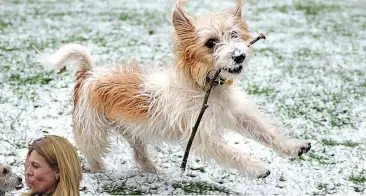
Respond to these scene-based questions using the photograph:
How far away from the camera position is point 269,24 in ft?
42.9

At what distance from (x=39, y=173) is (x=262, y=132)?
84.6 inches

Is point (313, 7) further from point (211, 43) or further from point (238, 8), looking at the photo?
point (211, 43)

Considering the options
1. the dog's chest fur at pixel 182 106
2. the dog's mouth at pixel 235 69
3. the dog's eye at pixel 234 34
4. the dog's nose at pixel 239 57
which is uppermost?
the dog's eye at pixel 234 34

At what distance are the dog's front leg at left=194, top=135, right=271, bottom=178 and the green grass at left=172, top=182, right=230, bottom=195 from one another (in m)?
0.46

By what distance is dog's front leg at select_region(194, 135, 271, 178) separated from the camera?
4.15 m

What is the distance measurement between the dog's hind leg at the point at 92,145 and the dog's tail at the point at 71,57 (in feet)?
1.86

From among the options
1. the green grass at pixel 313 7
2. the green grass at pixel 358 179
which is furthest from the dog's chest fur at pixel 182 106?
the green grass at pixel 313 7

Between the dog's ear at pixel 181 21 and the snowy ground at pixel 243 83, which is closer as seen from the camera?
the dog's ear at pixel 181 21

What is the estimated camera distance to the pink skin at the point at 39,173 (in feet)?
9.34

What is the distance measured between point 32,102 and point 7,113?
54 cm

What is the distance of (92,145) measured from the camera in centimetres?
491

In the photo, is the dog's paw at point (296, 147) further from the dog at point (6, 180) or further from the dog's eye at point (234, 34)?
the dog at point (6, 180)

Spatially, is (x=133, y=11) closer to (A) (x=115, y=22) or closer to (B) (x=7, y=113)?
(A) (x=115, y=22)

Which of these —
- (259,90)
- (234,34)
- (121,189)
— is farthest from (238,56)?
(259,90)
